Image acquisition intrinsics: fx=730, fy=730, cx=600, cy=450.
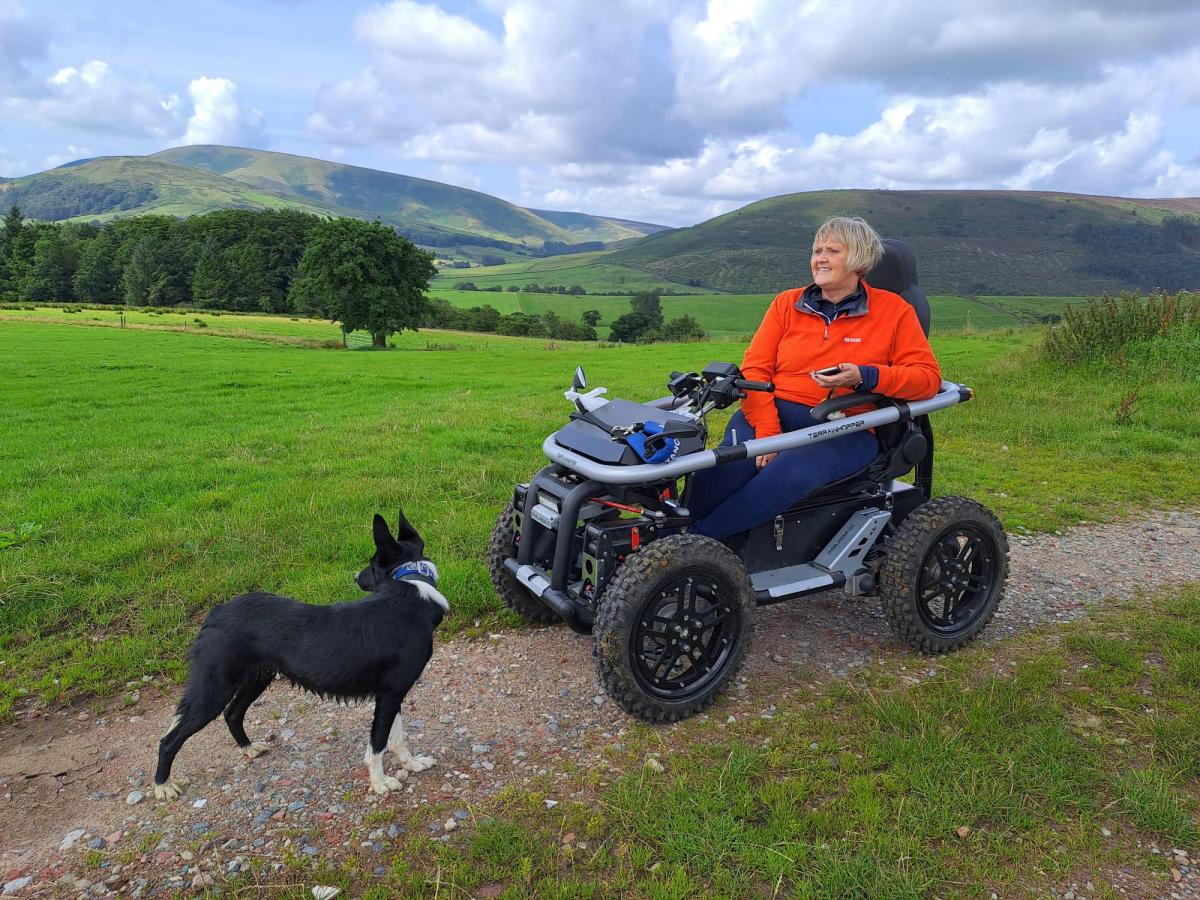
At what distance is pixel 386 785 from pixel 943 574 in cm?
364

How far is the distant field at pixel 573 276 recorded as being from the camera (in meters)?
134

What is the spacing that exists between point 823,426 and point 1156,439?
9.22 meters

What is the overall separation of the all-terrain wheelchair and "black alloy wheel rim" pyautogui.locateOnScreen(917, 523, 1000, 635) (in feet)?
0.04

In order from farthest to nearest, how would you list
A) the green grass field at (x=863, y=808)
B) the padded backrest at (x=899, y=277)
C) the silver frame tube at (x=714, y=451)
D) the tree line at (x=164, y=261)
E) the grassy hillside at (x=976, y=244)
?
the grassy hillside at (x=976, y=244) < the tree line at (x=164, y=261) < the padded backrest at (x=899, y=277) < the silver frame tube at (x=714, y=451) < the green grass field at (x=863, y=808)

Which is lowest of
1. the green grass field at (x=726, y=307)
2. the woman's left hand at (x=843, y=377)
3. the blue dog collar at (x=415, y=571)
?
the blue dog collar at (x=415, y=571)

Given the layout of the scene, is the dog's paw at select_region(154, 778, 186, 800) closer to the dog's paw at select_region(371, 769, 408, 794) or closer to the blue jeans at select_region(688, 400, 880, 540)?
the dog's paw at select_region(371, 769, 408, 794)

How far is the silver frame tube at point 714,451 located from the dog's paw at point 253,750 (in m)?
2.13

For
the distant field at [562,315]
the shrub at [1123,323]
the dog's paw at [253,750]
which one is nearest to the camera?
the dog's paw at [253,750]

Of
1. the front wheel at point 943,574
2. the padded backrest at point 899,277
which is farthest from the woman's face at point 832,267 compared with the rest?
the front wheel at point 943,574

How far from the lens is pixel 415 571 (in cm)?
360

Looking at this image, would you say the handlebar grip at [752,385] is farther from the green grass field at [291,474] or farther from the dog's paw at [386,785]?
the dog's paw at [386,785]

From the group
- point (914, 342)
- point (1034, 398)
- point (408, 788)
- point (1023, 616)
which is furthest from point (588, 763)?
point (1034, 398)

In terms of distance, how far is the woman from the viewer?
4.44 meters

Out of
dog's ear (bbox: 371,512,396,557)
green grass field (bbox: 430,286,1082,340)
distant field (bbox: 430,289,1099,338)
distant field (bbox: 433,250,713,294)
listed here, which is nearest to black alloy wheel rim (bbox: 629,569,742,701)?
dog's ear (bbox: 371,512,396,557)
